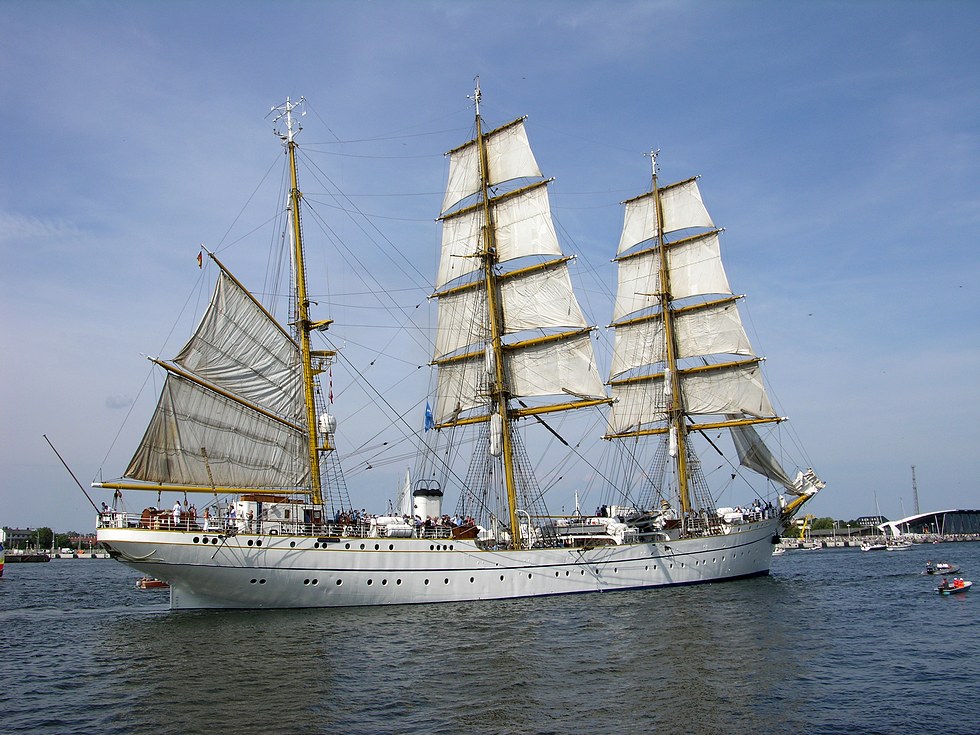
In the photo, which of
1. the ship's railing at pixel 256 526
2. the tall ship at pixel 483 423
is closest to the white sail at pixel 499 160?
the tall ship at pixel 483 423

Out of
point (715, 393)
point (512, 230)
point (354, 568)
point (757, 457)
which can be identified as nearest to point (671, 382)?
point (715, 393)

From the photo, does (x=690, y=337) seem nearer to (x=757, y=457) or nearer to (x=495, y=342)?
(x=757, y=457)

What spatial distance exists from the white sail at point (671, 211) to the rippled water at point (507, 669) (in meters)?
29.4

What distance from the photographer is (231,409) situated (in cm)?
3556

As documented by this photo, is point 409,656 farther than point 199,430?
No

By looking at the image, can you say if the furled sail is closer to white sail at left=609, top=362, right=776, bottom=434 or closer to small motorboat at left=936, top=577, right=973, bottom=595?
white sail at left=609, top=362, right=776, bottom=434

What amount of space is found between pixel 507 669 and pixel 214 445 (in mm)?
18633

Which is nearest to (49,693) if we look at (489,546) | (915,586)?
(489,546)

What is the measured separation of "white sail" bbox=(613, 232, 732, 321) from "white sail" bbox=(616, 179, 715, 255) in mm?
1306

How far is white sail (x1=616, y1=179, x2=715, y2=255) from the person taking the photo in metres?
57.0

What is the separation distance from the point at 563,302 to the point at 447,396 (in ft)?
30.8

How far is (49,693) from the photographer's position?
20672 millimetres

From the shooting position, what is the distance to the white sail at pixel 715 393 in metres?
53.8

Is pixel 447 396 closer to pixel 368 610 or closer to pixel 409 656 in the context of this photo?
pixel 368 610
